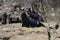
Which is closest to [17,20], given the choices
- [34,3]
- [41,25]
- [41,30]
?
[41,25]

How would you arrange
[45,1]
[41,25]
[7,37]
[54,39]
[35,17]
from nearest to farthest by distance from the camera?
1. [45,1]
2. [54,39]
3. [7,37]
4. [41,25]
5. [35,17]

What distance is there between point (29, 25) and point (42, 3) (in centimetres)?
251

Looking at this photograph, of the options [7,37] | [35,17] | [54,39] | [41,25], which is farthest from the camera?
[35,17]

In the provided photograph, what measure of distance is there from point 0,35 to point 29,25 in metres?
1.19

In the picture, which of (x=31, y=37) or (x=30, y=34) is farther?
(x=30, y=34)

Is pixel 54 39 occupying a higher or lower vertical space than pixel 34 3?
lower

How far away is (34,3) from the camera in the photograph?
3648mm

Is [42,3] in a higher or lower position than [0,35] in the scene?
higher

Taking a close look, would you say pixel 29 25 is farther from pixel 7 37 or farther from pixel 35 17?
pixel 7 37

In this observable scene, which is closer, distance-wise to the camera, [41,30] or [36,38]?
[36,38]

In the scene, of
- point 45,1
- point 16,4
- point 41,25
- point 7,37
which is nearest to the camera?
point 45,1

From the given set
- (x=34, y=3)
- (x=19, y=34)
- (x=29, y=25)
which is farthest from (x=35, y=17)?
(x=34, y=3)

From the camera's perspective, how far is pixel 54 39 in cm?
446

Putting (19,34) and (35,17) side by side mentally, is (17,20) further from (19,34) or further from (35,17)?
(19,34)
